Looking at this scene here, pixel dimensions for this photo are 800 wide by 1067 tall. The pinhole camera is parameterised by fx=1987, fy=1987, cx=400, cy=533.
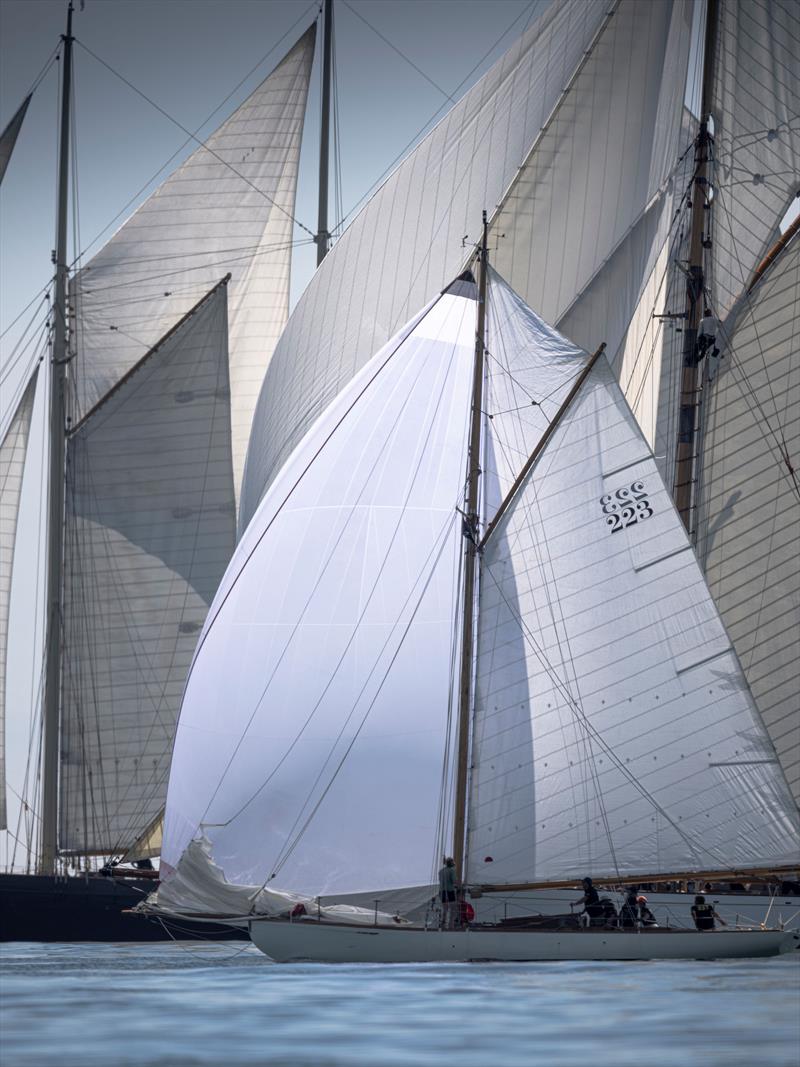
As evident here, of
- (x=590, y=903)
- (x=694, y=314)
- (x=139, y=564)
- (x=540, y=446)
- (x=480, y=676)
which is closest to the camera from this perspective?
(x=590, y=903)

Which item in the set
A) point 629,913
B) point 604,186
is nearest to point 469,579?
point 629,913

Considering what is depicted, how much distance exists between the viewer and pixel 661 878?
94.4ft

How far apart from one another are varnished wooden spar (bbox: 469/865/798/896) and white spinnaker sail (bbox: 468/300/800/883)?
9 centimetres

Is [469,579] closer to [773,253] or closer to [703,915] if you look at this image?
[703,915]

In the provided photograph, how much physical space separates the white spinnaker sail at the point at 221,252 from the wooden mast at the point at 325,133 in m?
0.94

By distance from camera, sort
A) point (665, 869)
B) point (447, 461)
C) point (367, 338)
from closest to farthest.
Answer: point (665, 869) < point (447, 461) < point (367, 338)

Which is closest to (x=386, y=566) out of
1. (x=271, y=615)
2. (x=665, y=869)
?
(x=271, y=615)

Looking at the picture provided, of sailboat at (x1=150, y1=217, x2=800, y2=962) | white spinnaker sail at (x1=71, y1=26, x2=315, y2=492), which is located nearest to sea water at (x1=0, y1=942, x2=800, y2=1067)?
sailboat at (x1=150, y1=217, x2=800, y2=962)

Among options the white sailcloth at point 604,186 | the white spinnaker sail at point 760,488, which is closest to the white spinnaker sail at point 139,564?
the white sailcloth at point 604,186

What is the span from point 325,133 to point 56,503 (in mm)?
14831

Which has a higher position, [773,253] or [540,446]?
[773,253]

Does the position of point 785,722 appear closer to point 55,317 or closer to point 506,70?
point 506,70

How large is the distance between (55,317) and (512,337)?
2501 cm

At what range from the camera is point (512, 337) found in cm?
3203
